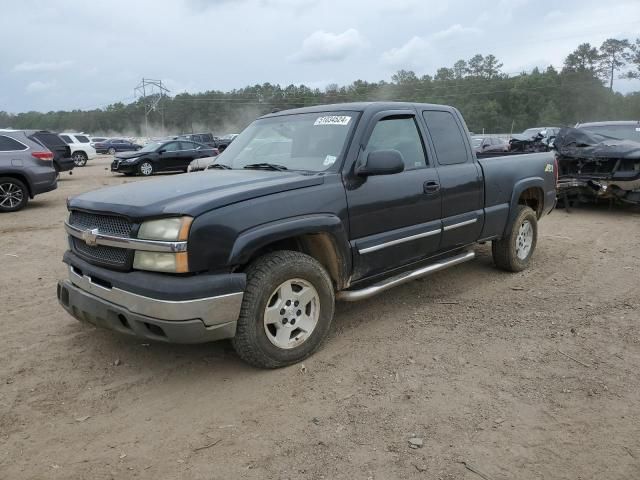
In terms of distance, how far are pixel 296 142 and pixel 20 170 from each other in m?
8.62

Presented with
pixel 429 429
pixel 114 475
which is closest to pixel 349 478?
pixel 429 429

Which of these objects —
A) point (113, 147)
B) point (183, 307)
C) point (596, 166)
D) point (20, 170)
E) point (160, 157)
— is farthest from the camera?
point (113, 147)

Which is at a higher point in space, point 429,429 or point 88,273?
point 88,273

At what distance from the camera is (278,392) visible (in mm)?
3258

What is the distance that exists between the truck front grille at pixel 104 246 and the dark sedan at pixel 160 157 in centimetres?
1650

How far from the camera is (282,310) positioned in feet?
11.4

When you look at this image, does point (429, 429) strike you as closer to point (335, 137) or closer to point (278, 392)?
point (278, 392)

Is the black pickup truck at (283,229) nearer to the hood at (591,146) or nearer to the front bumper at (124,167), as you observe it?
the hood at (591,146)

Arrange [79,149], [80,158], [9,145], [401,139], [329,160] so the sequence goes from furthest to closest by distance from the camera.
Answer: [80,158], [79,149], [9,145], [401,139], [329,160]

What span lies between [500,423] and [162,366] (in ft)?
7.50

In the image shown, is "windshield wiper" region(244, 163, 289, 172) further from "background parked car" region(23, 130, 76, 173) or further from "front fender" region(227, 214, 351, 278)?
"background parked car" region(23, 130, 76, 173)

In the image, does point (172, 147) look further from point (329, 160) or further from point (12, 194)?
point (329, 160)

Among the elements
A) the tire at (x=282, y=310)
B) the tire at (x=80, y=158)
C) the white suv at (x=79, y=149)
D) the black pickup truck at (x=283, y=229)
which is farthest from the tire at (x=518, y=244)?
the tire at (x=80, y=158)

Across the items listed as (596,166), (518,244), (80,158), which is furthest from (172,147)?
(518,244)
